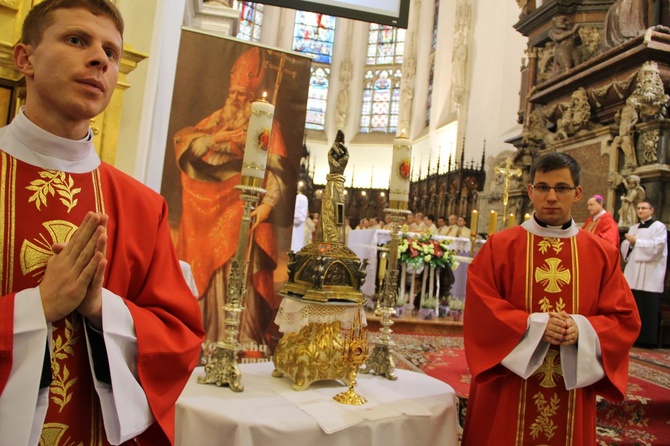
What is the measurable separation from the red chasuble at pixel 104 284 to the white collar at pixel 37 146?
0.02 meters

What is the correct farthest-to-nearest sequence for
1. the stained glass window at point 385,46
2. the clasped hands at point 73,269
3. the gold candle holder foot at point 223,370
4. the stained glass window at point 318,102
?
the stained glass window at point 318,102 < the stained glass window at point 385,46 < the gold candle holder foot at point 223,370 < the clasped hands at point 73,269

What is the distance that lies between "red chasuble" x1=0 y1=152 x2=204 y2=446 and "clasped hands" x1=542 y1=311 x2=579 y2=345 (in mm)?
1450

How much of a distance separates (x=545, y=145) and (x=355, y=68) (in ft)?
54.0

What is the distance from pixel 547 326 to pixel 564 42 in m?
9.76

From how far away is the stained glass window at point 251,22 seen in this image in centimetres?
2317

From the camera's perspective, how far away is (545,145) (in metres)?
10.2

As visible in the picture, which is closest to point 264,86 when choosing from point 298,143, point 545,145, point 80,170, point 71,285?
point 298,143

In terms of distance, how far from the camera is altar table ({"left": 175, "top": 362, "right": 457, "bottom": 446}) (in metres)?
1.82

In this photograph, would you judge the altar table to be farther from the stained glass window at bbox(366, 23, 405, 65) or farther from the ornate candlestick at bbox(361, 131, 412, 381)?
the stained glass window at bbox(366, 23, 405, 65)

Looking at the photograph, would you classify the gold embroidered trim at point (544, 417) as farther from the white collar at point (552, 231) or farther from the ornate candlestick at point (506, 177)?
the ornate candlestick at point (506, 177)

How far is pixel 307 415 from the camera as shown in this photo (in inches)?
75.6

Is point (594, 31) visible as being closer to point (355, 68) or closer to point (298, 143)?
point (298, 143)

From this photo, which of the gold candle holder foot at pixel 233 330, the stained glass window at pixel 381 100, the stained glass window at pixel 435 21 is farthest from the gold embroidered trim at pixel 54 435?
the stained glass window at pixel 381 100

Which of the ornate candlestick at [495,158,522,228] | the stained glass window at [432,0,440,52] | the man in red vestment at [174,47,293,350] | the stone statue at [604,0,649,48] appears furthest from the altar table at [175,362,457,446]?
the stained glass window at [432,0,440,52]
